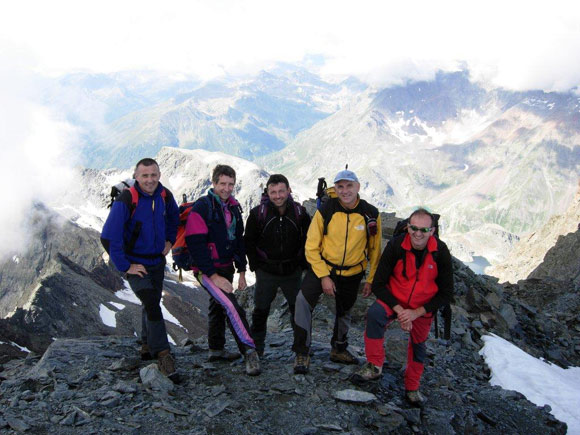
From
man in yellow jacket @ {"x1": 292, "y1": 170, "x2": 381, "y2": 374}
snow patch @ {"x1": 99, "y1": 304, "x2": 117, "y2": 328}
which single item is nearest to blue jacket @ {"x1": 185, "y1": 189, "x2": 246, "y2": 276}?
man in yellow jacket @ {"x1": 292, "y1": 170, "x2": 381, "y2": 374}

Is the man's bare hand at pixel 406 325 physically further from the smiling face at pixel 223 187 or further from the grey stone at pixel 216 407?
the smiling face at pixel 223 187

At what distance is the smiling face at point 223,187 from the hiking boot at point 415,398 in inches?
225

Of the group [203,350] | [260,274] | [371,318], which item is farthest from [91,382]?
[371,318]

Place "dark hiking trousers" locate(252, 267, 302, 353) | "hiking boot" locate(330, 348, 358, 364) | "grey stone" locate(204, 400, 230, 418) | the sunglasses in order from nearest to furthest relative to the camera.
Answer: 1. the sunglasses
2. "grey stone" locate(204, 400, 230, 418)
3. "dark hiking trousers" locate(252, 267, 302, 353)
4. "hiking boot" locate(330, 348, 358, 364)

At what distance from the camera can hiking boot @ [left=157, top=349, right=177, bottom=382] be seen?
8445 mm

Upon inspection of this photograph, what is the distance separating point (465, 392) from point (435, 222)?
15.2ft

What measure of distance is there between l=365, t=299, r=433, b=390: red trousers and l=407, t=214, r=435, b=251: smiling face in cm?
149

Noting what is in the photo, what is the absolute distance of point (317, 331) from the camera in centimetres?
1499

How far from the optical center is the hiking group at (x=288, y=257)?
767cm

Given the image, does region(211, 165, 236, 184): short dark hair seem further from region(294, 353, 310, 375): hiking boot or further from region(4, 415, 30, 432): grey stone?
region(4, 415, 30, 432): grey stone

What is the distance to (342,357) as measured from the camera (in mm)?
9258

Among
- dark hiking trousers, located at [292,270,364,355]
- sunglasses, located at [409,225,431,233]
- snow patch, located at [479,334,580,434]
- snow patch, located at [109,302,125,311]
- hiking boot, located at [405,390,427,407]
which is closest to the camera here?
sunglasses, located at [409,225,431,233]

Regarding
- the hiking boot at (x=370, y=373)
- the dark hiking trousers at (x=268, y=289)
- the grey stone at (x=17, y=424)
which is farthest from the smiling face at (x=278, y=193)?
the grey stone at (x=17, y=424)

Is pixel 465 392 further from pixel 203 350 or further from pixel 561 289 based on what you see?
pixel 561 289
